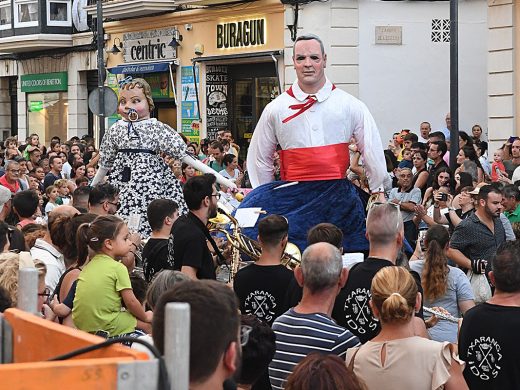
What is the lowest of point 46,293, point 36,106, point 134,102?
point 46,293

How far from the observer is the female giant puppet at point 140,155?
940 cm

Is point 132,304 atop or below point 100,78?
below

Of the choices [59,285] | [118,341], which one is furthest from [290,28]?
[118,341]

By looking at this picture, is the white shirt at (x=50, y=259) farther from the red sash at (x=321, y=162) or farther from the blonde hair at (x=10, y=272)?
the red sash at (x=321, y=162)

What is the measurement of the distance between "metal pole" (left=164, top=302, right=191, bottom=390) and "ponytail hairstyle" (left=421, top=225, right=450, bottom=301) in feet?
15.0

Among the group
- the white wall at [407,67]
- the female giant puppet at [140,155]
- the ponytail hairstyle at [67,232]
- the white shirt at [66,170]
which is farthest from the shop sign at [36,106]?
the ponytail hairstyle at [67,232]

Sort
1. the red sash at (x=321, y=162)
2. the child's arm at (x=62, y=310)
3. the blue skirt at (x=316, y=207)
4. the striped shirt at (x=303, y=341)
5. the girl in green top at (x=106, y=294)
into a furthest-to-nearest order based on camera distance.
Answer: the red sash at (x=321, y=162), the blue skirt at (x=316, y=207), the child's arm at (x=62, y=310), the girl in green top at (x=106, y=294), the striped shirt at (x=303, y=341)

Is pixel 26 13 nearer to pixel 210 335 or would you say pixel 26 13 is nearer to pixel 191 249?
pixel 191 249

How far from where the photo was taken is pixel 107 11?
28.2 m

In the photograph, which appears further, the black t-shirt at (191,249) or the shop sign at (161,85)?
the shop sign at (161,85)

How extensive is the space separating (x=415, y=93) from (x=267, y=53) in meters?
3.30

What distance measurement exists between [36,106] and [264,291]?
2840cm

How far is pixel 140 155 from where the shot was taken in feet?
31.1

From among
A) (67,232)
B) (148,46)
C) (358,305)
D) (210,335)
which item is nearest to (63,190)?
(67,232)
